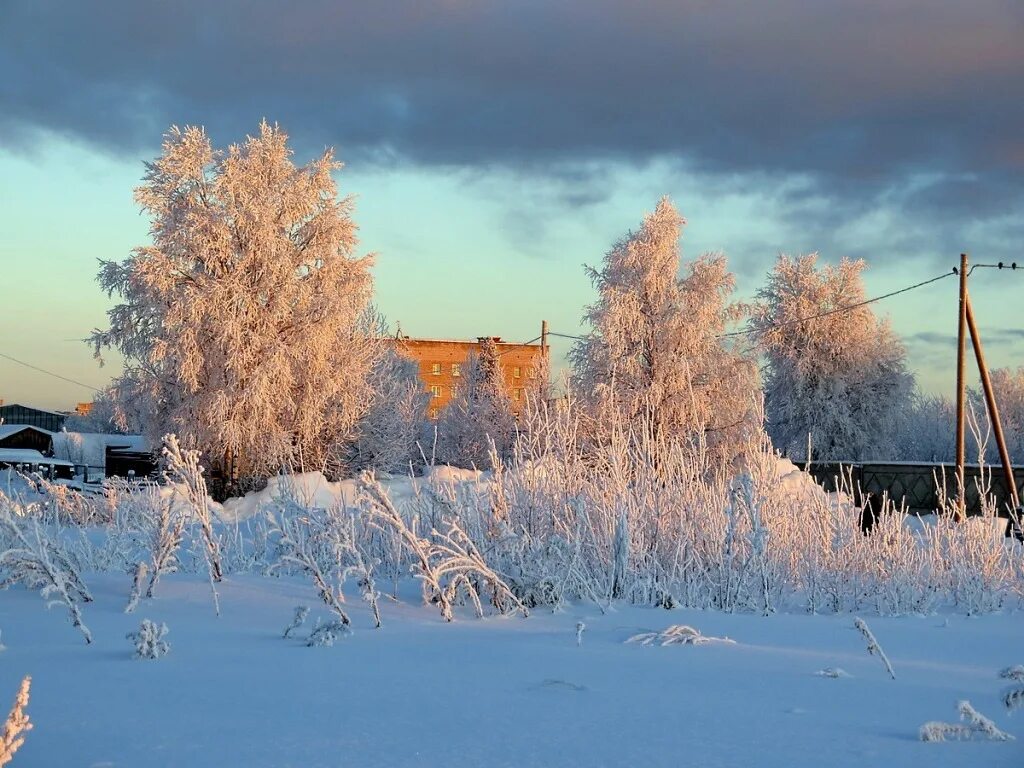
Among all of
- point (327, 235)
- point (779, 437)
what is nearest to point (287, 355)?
point (327, 235)

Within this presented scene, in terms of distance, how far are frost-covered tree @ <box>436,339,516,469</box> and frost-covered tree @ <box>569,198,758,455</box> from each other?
466cm

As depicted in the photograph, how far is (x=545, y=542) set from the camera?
6.47m

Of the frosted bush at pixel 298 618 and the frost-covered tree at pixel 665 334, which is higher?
the frost-covered tree at pixel 665 334

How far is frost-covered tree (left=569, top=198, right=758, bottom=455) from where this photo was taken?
2888 cm

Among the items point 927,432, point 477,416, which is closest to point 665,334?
point 477,416

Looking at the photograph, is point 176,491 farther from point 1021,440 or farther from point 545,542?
point 1021,440

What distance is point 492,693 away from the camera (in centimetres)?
358

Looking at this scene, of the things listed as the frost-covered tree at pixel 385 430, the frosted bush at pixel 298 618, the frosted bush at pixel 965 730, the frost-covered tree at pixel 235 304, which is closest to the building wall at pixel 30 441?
the frost-covered tree at pixel 385 430

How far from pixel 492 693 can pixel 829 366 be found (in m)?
36.3

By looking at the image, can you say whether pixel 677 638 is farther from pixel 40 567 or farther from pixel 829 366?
pixel 829 366

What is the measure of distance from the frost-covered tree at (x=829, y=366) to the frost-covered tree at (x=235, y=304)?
63.6 feet

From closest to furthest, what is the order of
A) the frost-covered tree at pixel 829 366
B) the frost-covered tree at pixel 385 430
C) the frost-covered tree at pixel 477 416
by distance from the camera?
the frost-covered tree at pixel 385 430 < the frost-covered tree at pixel 477 416 < the frost-covered tree at pixel 829 366

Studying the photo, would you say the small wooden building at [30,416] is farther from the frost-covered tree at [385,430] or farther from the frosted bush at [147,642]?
the frosted bush at [147,642]

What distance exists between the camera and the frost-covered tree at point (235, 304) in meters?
22.5
